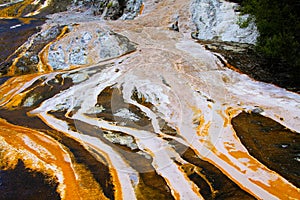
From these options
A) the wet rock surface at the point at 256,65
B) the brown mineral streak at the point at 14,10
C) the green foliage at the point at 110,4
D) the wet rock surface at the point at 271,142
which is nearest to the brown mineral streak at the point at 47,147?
the wet rock surface at the point at 271,142

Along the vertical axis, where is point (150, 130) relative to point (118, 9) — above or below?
below

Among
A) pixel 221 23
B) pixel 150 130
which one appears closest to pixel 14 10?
pixel 221 23

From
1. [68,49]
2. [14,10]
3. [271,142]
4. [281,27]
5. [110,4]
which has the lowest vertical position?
[271,142]

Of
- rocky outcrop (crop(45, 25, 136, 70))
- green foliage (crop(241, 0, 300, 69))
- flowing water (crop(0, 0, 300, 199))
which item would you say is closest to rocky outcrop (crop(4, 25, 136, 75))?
rocky outcrop (crop(45, 25, 136, 70))

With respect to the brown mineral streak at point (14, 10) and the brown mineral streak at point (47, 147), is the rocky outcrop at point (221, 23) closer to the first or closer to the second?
the brown mineral streak at point (47, 147)

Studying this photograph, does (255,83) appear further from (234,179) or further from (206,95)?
(234,179)

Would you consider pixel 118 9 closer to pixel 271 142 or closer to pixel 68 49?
pixel 68 49

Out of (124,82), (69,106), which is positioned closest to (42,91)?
(69,106)

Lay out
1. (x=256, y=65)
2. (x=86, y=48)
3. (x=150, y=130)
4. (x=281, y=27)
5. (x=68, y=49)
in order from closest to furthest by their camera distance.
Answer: (x=150, y=130) → (x=281, y=27) → (x=256, y=65) → (x=86, y=48) → (x=68, y=49)
